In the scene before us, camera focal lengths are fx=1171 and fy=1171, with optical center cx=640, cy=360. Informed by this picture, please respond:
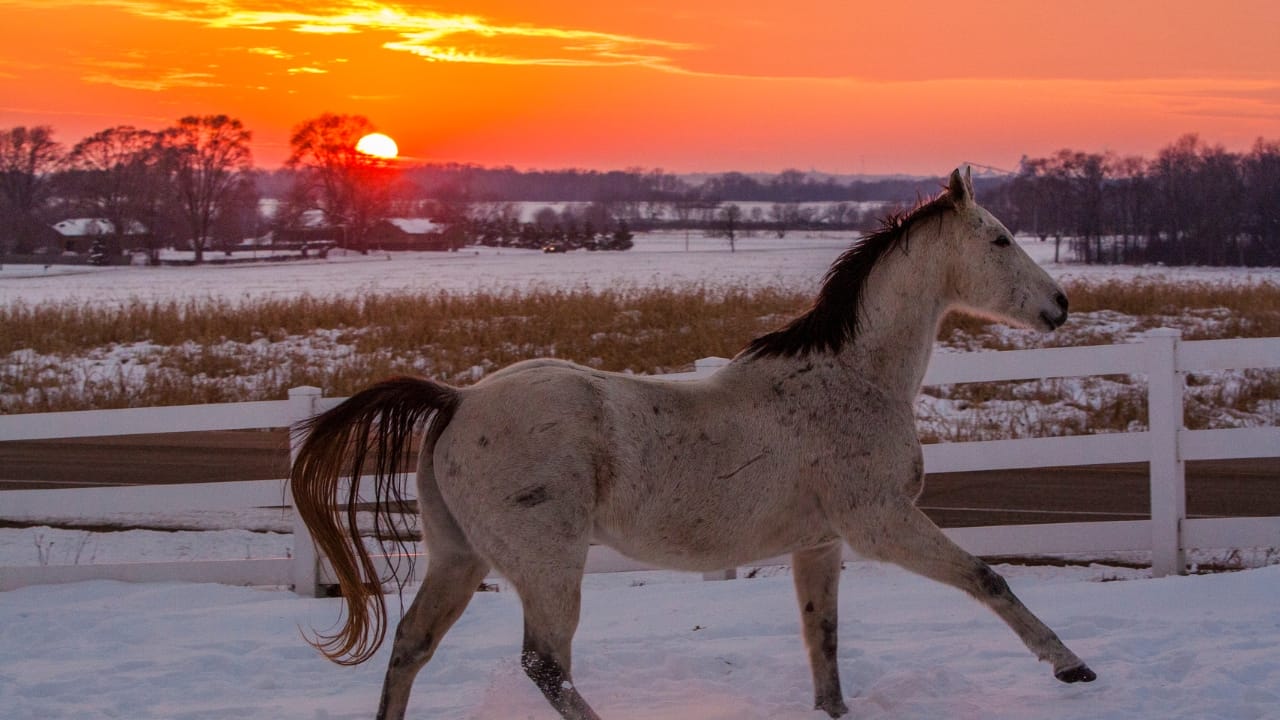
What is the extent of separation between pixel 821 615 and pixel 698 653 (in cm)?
96

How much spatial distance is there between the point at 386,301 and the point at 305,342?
329 cm

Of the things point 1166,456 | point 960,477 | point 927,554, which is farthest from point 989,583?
point 960,477

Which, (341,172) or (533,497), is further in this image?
(341,172)

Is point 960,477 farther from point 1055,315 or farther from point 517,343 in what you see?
point 517,343

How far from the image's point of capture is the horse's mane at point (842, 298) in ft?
14.2

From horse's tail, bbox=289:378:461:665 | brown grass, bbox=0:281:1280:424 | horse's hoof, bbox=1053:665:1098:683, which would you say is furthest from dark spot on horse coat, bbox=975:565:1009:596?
brown grass, bbox=0:281:1280:424

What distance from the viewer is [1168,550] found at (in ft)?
21.7

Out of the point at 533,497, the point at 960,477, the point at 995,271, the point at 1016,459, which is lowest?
the point at 960,477

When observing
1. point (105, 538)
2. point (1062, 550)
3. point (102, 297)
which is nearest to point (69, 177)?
point (102, 297)

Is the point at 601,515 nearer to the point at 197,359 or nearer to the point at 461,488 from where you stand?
the point at 461,488

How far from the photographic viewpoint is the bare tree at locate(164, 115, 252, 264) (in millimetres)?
62469

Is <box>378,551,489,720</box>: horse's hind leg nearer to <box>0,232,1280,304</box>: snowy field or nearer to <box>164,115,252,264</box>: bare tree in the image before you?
<box>0,232,1280,304</box>: snowy field

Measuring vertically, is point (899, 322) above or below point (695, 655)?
above

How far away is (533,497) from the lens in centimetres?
371
